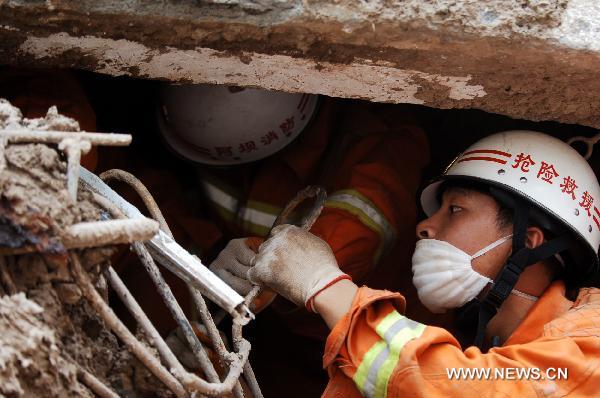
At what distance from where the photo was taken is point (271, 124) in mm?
3244

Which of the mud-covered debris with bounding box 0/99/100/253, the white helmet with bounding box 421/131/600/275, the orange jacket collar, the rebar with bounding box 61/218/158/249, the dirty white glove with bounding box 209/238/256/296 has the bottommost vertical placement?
the dirty white glove with bounding box 209/238/256/296

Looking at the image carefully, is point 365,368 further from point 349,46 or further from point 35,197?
point 35,197

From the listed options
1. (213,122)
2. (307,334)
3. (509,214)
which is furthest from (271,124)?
(509,214)

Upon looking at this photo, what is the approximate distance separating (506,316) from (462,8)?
1151mm

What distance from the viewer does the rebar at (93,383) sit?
149 cm

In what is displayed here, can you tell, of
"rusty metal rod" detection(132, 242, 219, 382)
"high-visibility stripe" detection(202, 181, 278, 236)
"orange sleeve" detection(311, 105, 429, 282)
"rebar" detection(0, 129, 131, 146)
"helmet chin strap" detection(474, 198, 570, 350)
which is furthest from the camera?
"high-visibility stripe" detection(202, 181, 278, 236)

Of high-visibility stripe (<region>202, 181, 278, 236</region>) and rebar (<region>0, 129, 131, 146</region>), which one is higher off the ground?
rebar (<region>0, 129, 131, 146</region>)

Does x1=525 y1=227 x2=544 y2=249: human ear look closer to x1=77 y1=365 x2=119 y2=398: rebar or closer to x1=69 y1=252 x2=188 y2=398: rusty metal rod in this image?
x1=69 y1=252 x2=188 y2=398: rusty metal rod

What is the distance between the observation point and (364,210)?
3.05 meters

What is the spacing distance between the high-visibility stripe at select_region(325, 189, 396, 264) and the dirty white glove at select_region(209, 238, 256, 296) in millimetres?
458

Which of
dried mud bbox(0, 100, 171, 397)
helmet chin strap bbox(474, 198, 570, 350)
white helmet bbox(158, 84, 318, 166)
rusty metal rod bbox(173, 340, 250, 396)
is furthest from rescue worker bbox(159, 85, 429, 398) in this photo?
dried mud bbox(0, 100, 171, 397)

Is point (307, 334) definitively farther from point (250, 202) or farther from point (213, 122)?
point (213, 122)

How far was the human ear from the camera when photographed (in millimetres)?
2574

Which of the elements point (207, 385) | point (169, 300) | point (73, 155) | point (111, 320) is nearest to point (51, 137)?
→ point (73, 155)
